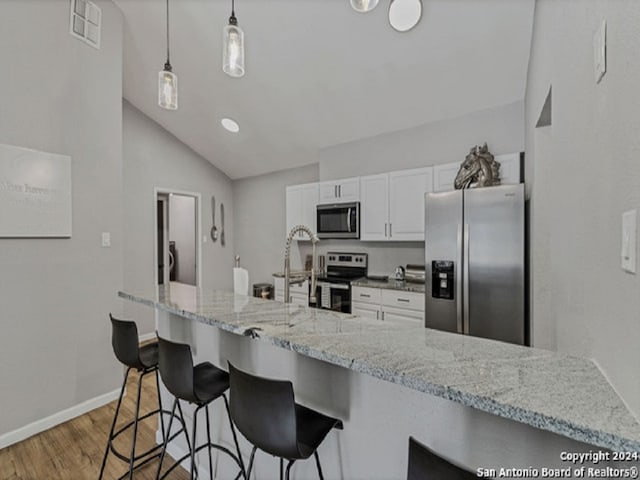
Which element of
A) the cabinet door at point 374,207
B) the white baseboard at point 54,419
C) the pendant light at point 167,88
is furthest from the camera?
the cabinet door at point 374,207

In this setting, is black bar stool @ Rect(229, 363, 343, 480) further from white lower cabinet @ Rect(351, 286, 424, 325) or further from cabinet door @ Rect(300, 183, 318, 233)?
cabinet door @ Rect(300, 183, 318, 233)

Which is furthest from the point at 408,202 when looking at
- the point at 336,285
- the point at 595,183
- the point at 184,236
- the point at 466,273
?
the point at 184,236

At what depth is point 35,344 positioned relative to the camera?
2387 millimetres

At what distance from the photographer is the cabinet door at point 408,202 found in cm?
335

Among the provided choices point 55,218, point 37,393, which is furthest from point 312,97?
point 37,393

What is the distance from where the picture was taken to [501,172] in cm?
298

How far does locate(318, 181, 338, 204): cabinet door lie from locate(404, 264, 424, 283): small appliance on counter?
4.04 ft

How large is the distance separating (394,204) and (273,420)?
114 inches

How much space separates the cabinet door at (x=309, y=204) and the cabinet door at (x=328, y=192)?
4.4 inches

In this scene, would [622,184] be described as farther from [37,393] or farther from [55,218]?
[37,393]

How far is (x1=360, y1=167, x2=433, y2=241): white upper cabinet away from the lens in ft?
11.1

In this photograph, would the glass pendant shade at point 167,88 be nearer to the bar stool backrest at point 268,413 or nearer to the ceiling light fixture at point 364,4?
the ceiling light fixture at point 364,4

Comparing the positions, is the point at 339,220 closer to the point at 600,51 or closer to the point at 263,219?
the point at 263,219

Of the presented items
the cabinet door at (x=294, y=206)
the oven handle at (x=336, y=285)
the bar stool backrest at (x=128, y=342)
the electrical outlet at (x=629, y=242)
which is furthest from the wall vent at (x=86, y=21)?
the electrical outlet at (x=629, y=242)
